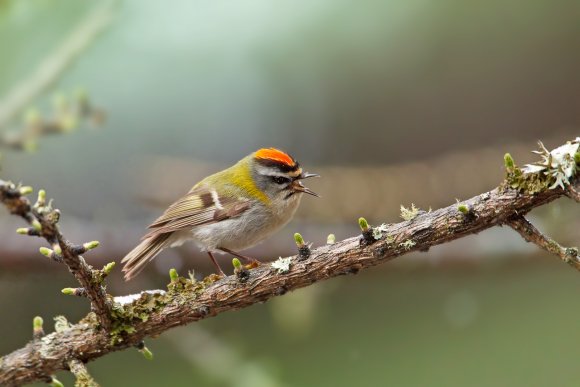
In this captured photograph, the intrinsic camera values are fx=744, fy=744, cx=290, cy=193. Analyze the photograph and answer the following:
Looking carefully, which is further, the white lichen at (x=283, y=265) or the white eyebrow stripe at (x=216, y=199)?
the white eyebrow stripe at (x=216, y=199)

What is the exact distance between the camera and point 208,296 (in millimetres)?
2773

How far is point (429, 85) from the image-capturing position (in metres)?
6.78

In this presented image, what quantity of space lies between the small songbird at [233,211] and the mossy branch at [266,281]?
812 mm

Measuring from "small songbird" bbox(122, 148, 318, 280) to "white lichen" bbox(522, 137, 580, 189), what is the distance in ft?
5.08

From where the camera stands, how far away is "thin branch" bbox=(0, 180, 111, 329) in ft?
6.50

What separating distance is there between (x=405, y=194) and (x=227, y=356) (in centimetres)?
158

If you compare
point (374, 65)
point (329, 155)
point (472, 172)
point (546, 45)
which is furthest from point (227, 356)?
point (546, 45)

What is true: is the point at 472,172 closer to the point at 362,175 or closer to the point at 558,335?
the point at 362,175

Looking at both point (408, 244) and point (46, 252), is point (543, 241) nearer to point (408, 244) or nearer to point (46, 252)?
point (408, 244)

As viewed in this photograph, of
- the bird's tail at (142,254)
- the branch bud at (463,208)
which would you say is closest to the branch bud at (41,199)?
the branch bud at (463,208)

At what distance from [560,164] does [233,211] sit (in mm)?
1981

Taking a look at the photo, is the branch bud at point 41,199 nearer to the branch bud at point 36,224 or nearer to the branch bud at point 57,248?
the branch bud at point 36,224

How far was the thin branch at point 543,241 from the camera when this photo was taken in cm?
223

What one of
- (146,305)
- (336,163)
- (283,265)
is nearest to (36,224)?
(146,305)
